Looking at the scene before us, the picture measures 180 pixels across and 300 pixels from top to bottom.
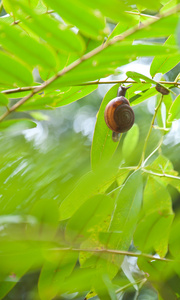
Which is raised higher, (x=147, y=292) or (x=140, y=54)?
(x=140, y=54)

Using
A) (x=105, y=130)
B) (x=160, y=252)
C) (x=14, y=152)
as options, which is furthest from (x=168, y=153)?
(x=14, y=152)

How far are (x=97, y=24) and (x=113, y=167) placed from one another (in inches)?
3.4

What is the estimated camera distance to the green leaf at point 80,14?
19 centimetres

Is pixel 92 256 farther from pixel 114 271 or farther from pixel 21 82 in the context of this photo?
pixel 21 82

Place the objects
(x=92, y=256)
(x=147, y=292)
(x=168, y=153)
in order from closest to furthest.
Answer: (x=92, y=256)
(x=147, y=292)
(x=168, y=153)

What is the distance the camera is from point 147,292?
0.40m

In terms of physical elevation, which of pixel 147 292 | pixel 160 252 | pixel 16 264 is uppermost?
pixel 16 264

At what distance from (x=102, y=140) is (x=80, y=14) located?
0.79 feet

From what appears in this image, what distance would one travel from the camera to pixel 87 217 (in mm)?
253

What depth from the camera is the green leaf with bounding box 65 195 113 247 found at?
0.83ft

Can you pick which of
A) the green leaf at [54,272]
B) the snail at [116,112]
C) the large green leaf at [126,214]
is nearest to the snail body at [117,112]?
the snail at [116,112]

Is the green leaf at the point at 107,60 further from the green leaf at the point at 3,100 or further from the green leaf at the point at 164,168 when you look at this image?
the green leaf at the point at 164,168

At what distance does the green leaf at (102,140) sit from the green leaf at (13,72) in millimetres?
162

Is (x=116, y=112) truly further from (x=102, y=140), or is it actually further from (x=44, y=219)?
(x=44, y=219)
